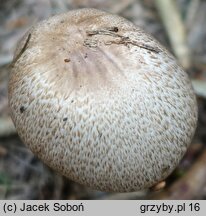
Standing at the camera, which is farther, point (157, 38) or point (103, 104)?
point (157, 38)

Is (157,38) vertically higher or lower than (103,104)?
lower

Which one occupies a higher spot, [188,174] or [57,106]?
[57,106]

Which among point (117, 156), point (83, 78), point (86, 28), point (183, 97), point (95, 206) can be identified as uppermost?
point (86, 28)

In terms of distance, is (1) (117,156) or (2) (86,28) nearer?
(1) (117,156)

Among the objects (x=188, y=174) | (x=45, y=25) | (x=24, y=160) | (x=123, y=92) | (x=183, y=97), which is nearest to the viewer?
(x=123, y=92)

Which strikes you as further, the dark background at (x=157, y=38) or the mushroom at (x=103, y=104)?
the dark background at (x=157, y=38)

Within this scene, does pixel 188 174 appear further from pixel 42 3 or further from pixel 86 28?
pixel 42 3

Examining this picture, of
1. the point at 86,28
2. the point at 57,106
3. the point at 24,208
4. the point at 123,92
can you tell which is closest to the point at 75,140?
the point at 57,106

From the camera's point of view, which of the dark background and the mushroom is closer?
the mushroom
